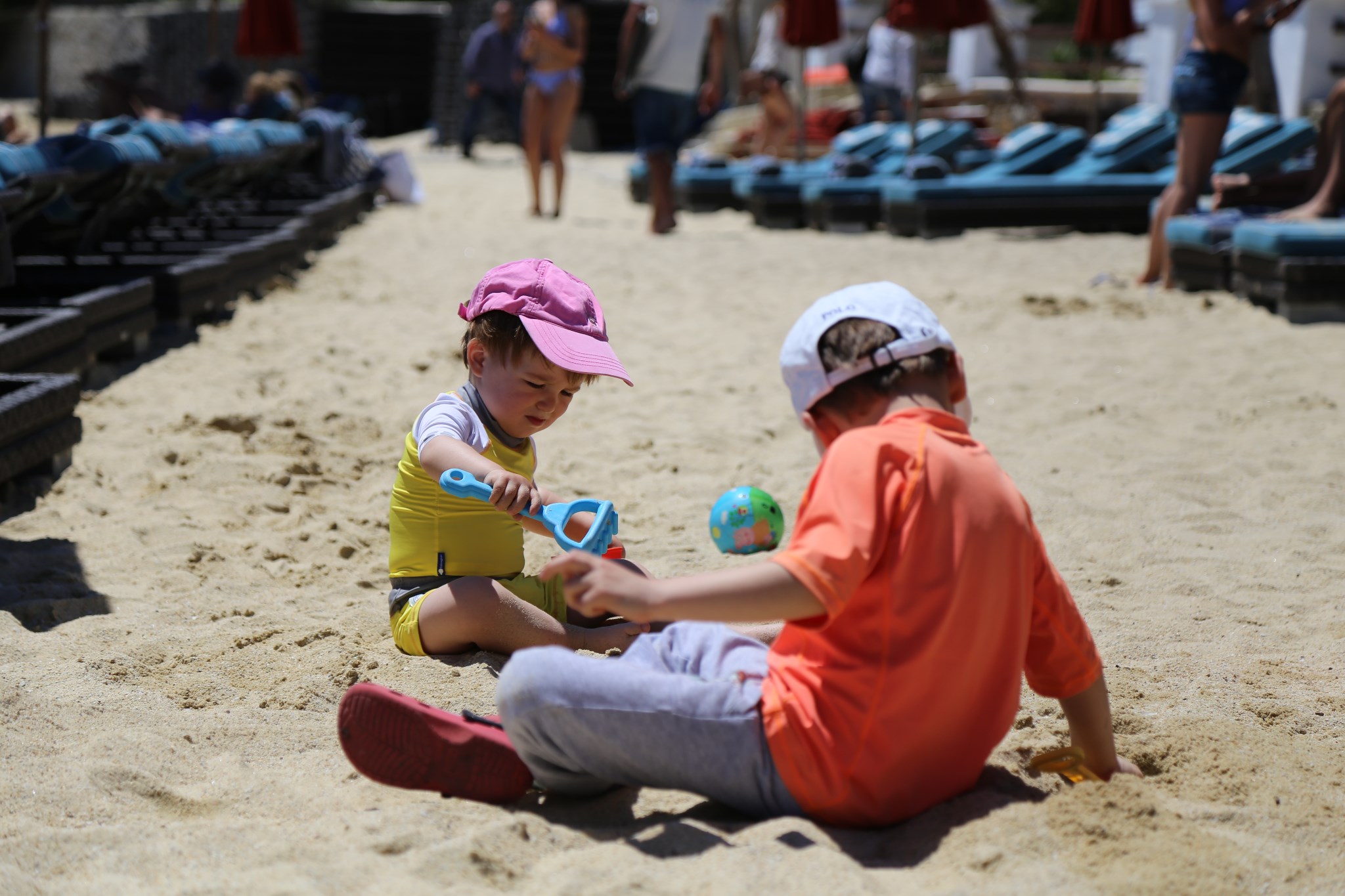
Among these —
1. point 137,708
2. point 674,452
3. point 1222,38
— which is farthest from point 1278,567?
point 1222,38

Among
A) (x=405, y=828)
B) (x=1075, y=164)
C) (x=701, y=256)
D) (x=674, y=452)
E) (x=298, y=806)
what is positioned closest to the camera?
(x=405, y=828)

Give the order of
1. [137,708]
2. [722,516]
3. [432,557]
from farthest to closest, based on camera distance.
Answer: [722,516] < [432,557] < [137,708]

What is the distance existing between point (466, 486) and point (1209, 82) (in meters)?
5.57

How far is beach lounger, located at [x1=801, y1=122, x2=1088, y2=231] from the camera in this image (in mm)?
10516

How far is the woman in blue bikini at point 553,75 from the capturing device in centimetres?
1053

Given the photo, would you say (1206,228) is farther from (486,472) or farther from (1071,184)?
(486,472)

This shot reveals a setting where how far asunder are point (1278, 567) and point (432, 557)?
2.16 m

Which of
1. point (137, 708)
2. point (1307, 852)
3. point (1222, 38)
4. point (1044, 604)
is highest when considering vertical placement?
point (1222, 38)

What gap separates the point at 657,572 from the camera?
342 cm

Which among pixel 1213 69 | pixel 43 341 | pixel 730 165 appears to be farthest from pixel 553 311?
pixel 730 165

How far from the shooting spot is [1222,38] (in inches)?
262

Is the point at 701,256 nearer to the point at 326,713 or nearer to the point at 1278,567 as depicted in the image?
the point at 1278,567

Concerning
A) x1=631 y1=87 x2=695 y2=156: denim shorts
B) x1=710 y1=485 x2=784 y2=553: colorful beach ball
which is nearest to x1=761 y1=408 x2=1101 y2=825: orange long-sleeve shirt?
x1=710 y1=485 x2=784 y2=553: colorful beach ball

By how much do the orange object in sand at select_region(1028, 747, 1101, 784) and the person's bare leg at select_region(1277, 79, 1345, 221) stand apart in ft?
18.2
